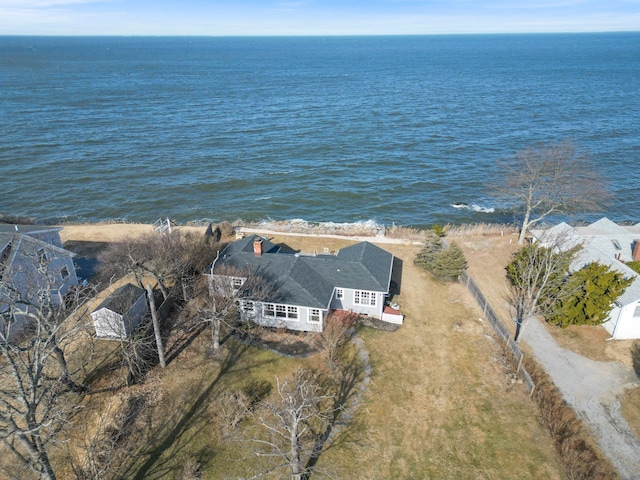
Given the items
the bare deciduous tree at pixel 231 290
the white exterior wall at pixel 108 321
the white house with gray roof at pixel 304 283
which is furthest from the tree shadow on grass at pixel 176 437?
the white exterior wall at pixel 108 321

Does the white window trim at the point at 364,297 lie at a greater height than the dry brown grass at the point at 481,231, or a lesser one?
greater

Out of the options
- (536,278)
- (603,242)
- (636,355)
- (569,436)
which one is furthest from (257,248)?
(603,242)

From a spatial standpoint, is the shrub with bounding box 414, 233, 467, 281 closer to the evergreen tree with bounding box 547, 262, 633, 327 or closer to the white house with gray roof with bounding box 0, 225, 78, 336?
the evergreen tree with bounding box 547, 262, 633, 327

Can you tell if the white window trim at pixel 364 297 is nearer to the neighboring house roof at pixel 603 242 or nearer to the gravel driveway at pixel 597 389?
the gravel driveway at pixel 597 389

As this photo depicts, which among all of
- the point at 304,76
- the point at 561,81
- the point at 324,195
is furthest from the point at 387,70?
the point at 324,195

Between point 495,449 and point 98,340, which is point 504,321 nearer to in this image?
point 495,449
